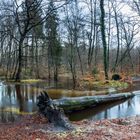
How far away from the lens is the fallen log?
9623mm

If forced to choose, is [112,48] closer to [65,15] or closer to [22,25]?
[65,15]

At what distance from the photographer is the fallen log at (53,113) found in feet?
31.6

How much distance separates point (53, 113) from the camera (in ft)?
34.0

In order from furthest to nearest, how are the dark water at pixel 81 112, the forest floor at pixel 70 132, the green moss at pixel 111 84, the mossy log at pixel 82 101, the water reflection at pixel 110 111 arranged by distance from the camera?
1. the green moss at pixel 111 84
2. the mossy log at pixel 82 101
3. the water reflection at pixel 110 111
4. the dark water at pixel 81 112
5. the forest floor at pixel 70 132

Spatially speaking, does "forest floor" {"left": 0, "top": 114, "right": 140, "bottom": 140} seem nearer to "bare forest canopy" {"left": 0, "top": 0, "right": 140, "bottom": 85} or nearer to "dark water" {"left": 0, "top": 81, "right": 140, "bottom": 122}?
"dark water" {"left": 0, "top": 81, "right": 140, "bottom": 122}

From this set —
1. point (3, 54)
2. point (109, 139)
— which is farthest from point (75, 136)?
point (3, 54)

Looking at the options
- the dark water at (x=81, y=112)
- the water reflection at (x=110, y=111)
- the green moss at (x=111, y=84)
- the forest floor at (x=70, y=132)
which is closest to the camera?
the forest floor at (x=70, y=132)

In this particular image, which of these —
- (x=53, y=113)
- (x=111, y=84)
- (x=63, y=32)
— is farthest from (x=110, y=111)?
(x=63, y=32)

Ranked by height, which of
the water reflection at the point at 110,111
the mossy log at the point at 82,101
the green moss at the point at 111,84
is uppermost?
the green moss at the point at 111,84

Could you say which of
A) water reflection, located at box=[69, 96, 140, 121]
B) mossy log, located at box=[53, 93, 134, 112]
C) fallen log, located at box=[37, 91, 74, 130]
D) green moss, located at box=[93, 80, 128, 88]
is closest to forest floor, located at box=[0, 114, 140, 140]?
fallen log, located at box=[37, 91, 74, 130]

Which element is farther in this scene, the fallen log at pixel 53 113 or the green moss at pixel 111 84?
the green moss at pixel 111 84

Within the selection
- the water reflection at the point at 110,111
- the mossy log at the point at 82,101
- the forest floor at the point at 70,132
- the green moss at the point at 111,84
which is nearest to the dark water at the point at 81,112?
the water reflection at the point at 110,111

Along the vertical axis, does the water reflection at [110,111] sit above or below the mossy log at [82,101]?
below

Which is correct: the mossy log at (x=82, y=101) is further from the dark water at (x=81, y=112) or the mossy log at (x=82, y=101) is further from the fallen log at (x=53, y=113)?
the fallen log at (x=53, y=113)
